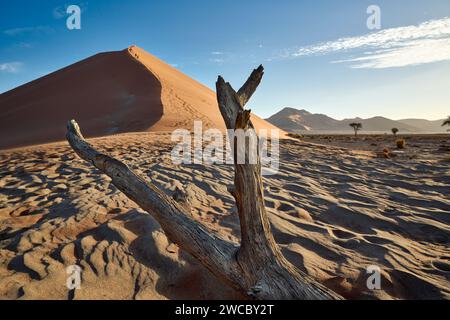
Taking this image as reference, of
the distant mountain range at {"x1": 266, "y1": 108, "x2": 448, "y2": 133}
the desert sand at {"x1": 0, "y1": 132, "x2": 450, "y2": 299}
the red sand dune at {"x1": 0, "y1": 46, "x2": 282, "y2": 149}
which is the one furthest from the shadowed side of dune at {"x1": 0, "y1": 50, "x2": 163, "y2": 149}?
the distant mountain range at {"x1": 266, "y1": 108, "x2": 448, "y2": 133}

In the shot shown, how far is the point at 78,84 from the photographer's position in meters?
27.8

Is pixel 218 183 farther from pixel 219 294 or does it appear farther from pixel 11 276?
pixel 11 276

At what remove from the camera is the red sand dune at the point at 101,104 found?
17.7m

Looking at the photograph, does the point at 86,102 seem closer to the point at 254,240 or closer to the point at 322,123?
the point at 254,240

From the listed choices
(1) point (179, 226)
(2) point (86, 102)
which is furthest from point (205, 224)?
(2) point (86, 102)

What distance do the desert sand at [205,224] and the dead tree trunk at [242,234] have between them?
24 centimetres

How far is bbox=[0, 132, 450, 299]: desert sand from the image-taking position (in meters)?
2.46

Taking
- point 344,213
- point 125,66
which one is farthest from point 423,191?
point 125,66

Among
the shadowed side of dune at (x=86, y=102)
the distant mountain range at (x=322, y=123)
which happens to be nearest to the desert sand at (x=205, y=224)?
the shadowed side of dune at (x=86, y=102)

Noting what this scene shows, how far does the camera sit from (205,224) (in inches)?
146

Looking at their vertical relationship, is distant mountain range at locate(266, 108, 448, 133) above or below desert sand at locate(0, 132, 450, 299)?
above

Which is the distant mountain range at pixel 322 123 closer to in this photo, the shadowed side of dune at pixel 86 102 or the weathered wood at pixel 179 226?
the shadowed side of dune at pixel 86 102

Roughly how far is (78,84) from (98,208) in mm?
28595

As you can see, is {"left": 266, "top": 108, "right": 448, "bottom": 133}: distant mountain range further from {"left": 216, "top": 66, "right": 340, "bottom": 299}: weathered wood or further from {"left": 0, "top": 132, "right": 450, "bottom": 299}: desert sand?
{"left": 216, "top": 66, "right": 340, "bottom": 299}: weathered wood
